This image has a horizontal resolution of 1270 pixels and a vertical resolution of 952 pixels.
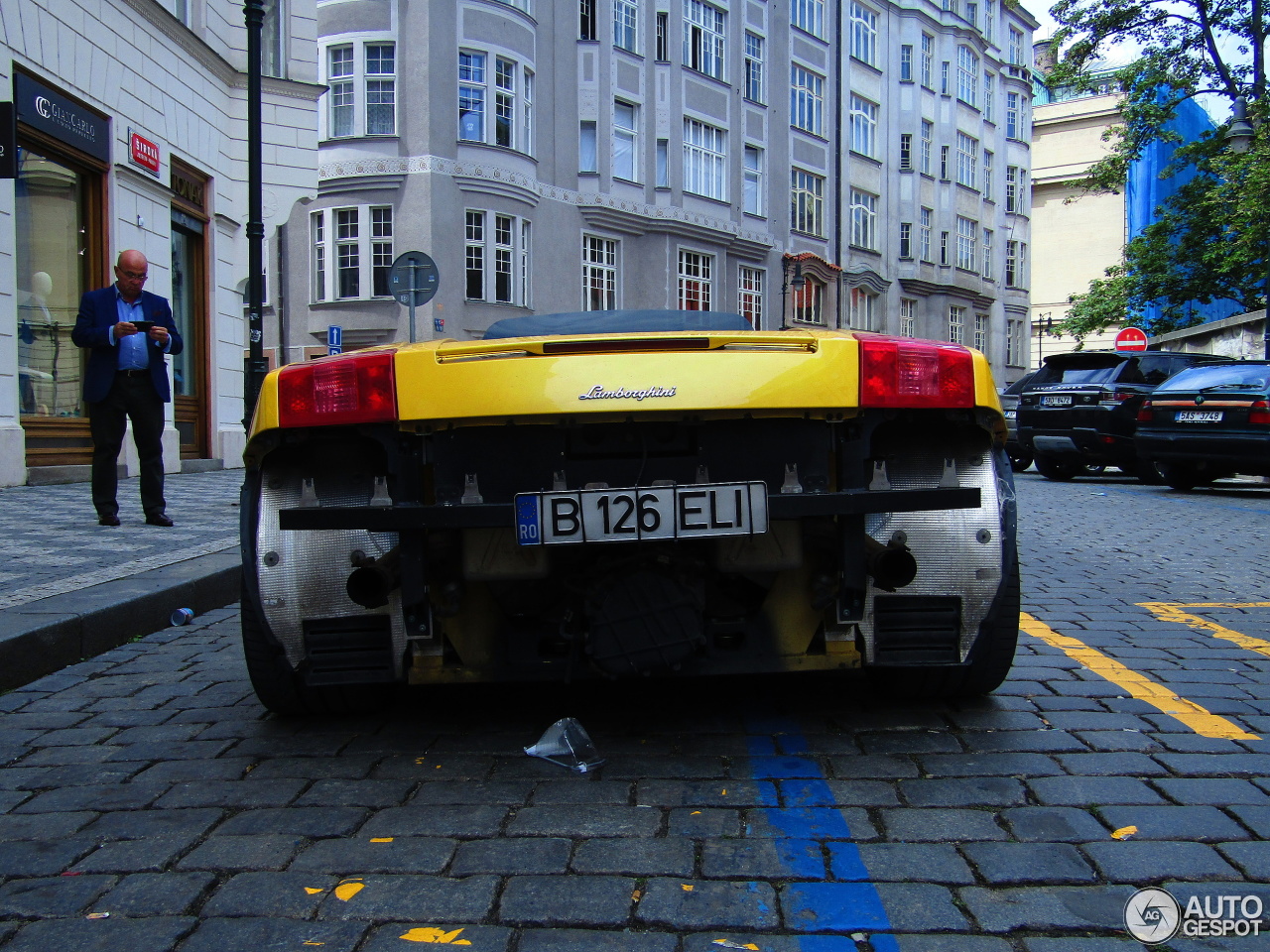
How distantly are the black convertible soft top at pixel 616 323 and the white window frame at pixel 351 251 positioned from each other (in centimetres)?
2341

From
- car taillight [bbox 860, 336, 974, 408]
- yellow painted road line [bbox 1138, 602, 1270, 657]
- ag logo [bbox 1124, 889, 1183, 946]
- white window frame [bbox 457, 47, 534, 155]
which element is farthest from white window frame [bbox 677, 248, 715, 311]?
ag logo [bbox 1124, 889, 1183, 946]

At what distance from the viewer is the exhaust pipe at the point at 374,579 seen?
315 cm

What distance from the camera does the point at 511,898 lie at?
7.21 ft

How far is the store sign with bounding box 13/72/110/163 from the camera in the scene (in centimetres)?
1086

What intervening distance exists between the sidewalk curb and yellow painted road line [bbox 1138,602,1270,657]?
4450 millimetres

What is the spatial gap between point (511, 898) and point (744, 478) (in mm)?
1278

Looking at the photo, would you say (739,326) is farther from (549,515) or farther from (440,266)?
(440,266)

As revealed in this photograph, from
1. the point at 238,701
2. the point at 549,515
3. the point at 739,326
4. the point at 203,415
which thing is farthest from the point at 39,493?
the point at 549,515

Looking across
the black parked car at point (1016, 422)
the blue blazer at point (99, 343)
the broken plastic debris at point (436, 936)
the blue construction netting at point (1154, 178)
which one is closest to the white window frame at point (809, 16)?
the blue construction netting at point (1154, 178)

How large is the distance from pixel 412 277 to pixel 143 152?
3.74 m

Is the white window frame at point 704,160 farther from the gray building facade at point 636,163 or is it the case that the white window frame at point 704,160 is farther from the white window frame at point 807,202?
the white window frame at point 807,202

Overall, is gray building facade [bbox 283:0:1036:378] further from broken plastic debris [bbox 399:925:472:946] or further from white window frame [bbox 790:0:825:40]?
broken plastic debris [bbox 399:925:472:946]

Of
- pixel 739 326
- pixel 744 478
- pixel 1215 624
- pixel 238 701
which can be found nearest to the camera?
pixel 744 478

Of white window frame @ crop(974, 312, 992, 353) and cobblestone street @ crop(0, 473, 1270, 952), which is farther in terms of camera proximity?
white window frame @ crop(974, 312, 992, 353)
